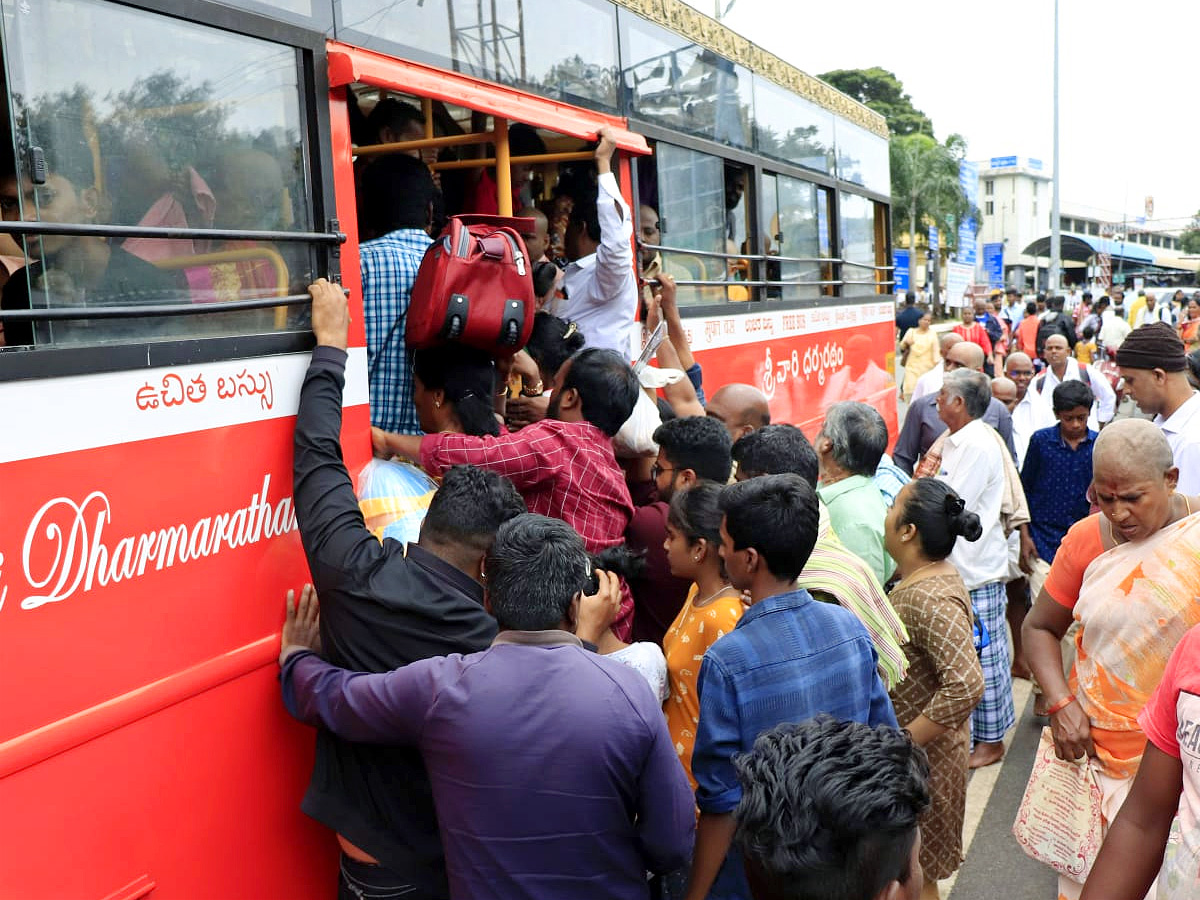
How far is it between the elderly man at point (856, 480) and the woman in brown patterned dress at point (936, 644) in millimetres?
228

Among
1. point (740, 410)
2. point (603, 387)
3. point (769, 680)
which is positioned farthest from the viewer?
point (740, 410)

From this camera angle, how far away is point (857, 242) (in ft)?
27.0

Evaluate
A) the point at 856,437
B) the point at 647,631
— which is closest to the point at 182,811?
the point at 647,631

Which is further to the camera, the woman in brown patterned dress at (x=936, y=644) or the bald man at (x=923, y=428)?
the bald man at (x=923, y=428)

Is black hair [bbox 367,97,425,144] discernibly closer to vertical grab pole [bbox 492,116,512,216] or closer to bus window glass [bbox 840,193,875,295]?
vertical grab pole [bbox 492,116,512,216]

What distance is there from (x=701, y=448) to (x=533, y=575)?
1.41m

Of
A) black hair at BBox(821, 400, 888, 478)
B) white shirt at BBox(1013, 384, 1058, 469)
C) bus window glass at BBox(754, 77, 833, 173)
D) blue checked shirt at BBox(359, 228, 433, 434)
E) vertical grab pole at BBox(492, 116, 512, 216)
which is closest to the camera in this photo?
blue checked shirt at BBox(359, 228, 433, 434)

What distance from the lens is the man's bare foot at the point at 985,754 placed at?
5188 mm

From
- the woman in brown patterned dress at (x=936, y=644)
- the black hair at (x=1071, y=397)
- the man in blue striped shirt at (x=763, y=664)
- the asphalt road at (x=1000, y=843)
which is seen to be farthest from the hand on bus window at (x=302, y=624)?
the black hair at (x=1071, y=397)

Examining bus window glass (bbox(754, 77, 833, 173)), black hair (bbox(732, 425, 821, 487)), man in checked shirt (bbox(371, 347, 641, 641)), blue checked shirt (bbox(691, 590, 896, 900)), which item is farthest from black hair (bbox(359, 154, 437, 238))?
bus window glass (bbox(754, 77, 833, 173))

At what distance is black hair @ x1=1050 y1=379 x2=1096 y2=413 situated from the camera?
574 cm

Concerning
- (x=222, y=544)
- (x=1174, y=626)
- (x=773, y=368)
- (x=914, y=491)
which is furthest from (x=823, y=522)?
(x=773, y=368)

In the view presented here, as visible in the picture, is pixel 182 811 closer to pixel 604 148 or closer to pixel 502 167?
pixel 502 167

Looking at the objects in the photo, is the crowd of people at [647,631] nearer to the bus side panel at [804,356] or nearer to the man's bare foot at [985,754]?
the bus side panel at [804,356]
